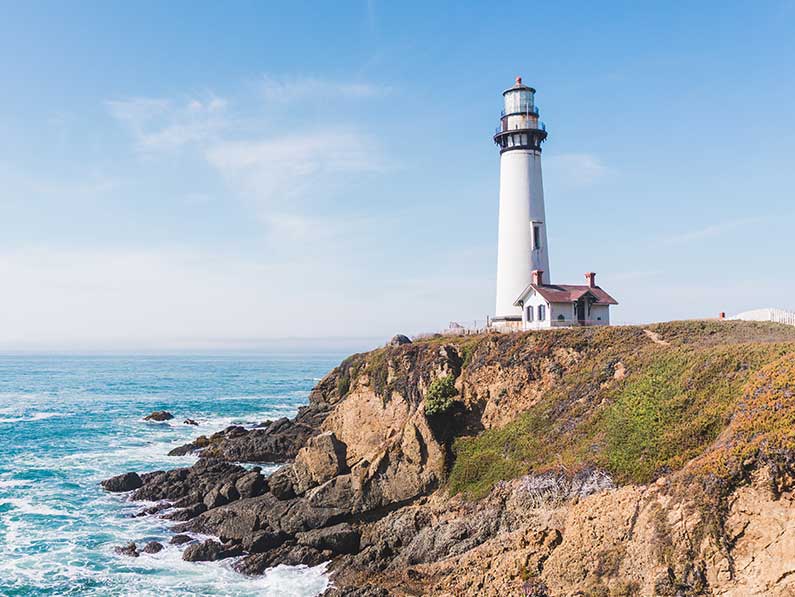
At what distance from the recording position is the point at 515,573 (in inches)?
812

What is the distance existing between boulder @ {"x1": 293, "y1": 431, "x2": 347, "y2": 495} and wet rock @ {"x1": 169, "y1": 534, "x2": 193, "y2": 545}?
5756 mm

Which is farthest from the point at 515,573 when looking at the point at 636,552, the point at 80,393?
the point at 80,393

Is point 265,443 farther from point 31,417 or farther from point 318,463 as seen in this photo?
point 31,417

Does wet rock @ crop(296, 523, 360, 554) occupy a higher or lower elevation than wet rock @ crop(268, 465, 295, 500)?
lower

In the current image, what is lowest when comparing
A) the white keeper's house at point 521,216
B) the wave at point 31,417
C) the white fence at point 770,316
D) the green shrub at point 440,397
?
the wave at point 31,417

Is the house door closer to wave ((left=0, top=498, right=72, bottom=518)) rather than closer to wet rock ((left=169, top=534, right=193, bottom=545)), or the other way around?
wet rock ((left=169, top=534, right=193, bottom=545))

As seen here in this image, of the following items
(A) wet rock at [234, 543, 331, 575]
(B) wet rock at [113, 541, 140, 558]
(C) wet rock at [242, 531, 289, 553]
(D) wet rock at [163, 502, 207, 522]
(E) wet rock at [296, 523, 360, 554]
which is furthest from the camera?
(D) wet rock at [163, 502, 207, 522]

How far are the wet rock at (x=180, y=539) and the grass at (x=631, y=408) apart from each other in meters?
13.2

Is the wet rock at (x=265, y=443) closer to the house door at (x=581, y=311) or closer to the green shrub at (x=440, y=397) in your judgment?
the green shrub at (x=440, y=397)

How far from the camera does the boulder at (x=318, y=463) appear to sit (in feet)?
107

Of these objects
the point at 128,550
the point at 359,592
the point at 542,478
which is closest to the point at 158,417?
the point at 128,550

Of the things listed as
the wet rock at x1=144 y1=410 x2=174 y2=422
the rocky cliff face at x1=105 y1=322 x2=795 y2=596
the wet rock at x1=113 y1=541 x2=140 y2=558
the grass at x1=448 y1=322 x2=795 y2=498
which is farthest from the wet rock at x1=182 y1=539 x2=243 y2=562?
the wet rock at x1=144 y1=410 x2=174 y2=422

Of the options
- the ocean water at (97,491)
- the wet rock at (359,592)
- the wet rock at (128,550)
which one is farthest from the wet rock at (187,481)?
the wet rock at (359,592)

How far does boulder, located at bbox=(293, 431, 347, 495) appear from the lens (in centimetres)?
3266
